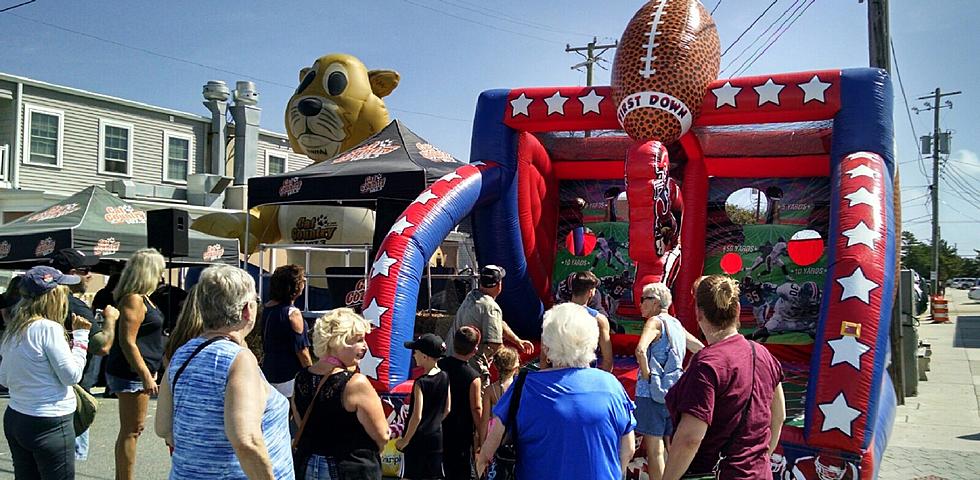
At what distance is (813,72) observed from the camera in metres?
7.04

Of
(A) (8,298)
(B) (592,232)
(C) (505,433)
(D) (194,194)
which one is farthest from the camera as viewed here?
(D) (194,194)

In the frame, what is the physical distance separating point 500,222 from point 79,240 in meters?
5.36

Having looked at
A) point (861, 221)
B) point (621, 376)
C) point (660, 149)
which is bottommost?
point (621, 376)

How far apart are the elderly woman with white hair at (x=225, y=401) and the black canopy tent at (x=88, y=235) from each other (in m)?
8.16

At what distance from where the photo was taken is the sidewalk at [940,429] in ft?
19.4

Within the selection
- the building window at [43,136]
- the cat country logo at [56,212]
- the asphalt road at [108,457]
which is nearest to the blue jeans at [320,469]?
the asphalt road at [108,457]

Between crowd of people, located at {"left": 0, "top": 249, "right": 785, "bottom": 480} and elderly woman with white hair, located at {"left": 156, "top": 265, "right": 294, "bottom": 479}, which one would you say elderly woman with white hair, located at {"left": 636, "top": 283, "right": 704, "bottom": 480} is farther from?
elderly woman with white hair, located at {"left": 156, "top": 265, "right": 294, "bottom": 479}

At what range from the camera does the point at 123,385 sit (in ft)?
14.7

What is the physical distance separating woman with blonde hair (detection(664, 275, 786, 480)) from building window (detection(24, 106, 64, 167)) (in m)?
17.0

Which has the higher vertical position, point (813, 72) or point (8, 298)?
point (813, 72)

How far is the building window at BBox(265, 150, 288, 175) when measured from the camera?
2183 centimetres

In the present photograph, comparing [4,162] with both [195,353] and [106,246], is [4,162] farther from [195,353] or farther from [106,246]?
[195,353]

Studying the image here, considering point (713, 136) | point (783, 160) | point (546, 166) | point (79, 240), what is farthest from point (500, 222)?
point (79, 240)

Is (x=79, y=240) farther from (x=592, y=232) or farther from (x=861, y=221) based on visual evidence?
(x=861, y=221)
